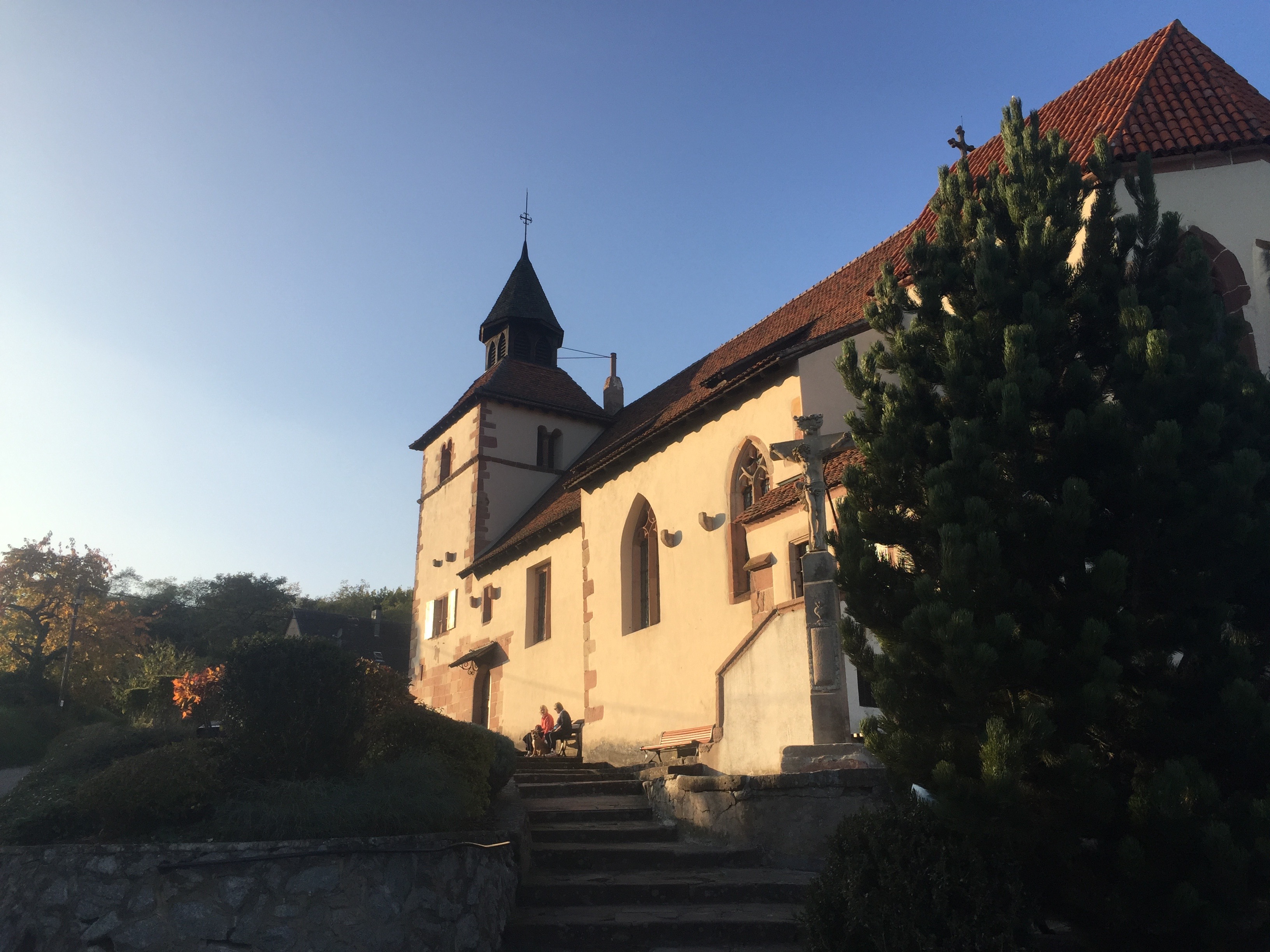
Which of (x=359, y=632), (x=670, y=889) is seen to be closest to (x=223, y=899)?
(x=670, y=889)

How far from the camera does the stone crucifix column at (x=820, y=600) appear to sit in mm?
8578

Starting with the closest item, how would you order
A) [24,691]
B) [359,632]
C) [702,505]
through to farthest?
[702,505] → [24,691] → [359,632]

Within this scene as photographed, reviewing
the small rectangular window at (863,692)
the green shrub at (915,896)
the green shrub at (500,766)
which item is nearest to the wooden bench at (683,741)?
the small rectangular window at (863,692)

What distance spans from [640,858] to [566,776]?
4.84 metres

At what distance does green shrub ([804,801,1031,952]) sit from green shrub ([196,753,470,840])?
108 inches

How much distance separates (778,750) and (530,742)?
923cm

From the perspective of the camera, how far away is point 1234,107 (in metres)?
10.4

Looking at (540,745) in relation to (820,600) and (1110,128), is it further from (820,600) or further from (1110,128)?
(1110,128)

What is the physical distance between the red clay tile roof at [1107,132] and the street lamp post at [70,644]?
68.8 ft

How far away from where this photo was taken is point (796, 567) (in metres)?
12.9

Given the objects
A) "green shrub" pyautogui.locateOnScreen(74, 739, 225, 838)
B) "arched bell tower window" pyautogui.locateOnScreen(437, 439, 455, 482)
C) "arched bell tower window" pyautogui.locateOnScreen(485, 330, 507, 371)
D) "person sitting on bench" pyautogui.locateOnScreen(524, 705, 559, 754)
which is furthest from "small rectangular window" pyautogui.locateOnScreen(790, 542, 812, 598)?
"arched bell tower window" pyautogui.locateOnScreen(485, 330, 507, 371)

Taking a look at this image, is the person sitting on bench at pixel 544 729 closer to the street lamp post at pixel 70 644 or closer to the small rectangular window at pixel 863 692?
the small rectangular window at pixel 863 692

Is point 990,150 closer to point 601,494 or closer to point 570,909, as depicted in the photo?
point 601,494

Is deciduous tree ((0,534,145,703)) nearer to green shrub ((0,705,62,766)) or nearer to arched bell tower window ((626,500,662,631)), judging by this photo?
green shrub ((0,705,62,766))
